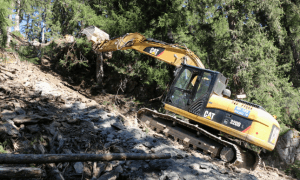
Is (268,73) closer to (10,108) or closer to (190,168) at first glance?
(190,168)

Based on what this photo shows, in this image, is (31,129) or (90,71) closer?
(31,129)

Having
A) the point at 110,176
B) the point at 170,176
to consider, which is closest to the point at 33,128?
the point at 110,176

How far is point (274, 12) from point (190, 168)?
10.4 meters

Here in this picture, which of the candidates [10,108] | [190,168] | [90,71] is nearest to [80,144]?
[10,108]

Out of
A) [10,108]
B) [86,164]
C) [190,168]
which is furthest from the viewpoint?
[10,108]

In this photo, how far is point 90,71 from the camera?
1379cm

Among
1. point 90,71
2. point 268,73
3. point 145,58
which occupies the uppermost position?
point 268,73

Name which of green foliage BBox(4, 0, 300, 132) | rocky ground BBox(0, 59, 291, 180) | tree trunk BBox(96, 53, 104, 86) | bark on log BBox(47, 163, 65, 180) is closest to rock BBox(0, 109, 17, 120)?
rocky ground BBox(0, 59, 291, 180)

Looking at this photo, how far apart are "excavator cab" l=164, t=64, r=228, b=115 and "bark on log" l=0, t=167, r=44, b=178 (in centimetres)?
425

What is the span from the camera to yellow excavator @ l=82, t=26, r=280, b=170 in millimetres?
5219

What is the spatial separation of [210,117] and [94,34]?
523 cm

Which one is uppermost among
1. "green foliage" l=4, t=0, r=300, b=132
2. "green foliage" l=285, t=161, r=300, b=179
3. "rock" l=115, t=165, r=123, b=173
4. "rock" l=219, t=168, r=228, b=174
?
"green foliage" l=4, t=0, r=300, b=132

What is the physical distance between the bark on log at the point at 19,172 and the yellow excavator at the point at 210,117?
418cm

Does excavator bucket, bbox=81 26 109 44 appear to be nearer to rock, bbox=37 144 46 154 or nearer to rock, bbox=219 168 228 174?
rock, bbox=37 144 46 154
